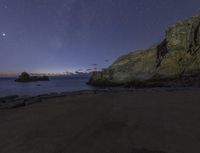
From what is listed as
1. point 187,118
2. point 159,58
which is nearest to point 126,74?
point 159,58

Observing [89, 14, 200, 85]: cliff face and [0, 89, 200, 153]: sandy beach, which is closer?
[0, 89, 200, 153]: sandy beach

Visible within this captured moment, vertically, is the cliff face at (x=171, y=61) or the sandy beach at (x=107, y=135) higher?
the cliff face at (x=171, y=61)

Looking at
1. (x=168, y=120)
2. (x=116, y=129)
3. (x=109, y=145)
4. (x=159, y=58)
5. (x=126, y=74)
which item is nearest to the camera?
(x=109, y=145)

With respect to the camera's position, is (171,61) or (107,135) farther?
(171,61)

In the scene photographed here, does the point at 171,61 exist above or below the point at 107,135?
above

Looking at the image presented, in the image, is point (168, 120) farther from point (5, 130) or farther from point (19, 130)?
point (5, 130)

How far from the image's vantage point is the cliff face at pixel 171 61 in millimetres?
60531

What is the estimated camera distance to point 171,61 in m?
64.9

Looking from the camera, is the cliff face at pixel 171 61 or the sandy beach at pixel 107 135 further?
the cliff face at pixel 171 61

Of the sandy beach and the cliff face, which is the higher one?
the cliff face

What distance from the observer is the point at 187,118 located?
848cm

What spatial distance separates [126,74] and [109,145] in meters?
72.9

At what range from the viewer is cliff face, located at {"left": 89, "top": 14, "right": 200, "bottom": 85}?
199ft

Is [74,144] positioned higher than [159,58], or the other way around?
[159,58]
